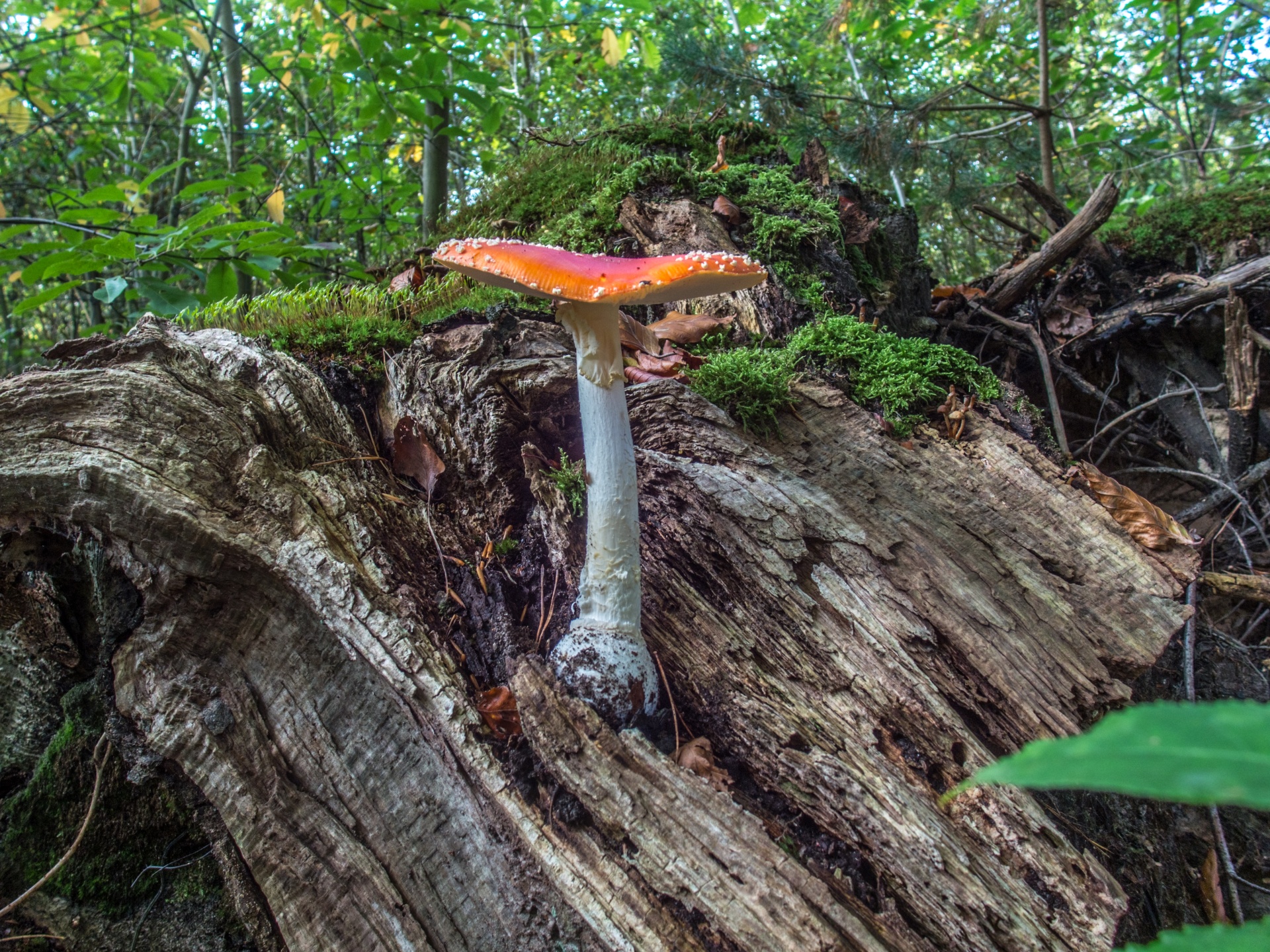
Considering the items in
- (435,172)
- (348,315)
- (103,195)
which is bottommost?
(348,315)

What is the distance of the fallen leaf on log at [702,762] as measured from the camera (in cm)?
187

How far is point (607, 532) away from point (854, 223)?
2814 mm

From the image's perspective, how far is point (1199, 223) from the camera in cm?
443

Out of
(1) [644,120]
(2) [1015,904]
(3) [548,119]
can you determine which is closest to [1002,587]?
(2) [1015,904]

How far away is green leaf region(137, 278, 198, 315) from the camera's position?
3.14 m

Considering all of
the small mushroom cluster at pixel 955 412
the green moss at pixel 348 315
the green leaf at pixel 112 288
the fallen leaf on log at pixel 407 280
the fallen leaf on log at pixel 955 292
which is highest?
the green leaf at pixel 112 288

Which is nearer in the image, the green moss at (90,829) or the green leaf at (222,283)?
the green moss at (90,829)

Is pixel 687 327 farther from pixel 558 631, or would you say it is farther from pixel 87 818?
pixel 87 818

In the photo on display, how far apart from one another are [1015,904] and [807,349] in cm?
217

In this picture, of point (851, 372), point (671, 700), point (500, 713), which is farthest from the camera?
point (851, 372)

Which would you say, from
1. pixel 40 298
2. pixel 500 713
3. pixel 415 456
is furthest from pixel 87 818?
pixel 40 298

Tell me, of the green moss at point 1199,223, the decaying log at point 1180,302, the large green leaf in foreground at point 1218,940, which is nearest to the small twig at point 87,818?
the large green leaf in foreground at point 1218,940

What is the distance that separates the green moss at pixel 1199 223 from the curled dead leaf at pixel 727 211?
289 centimetres

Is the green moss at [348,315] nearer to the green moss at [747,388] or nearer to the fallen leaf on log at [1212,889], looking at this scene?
the green moss at [747,388]
